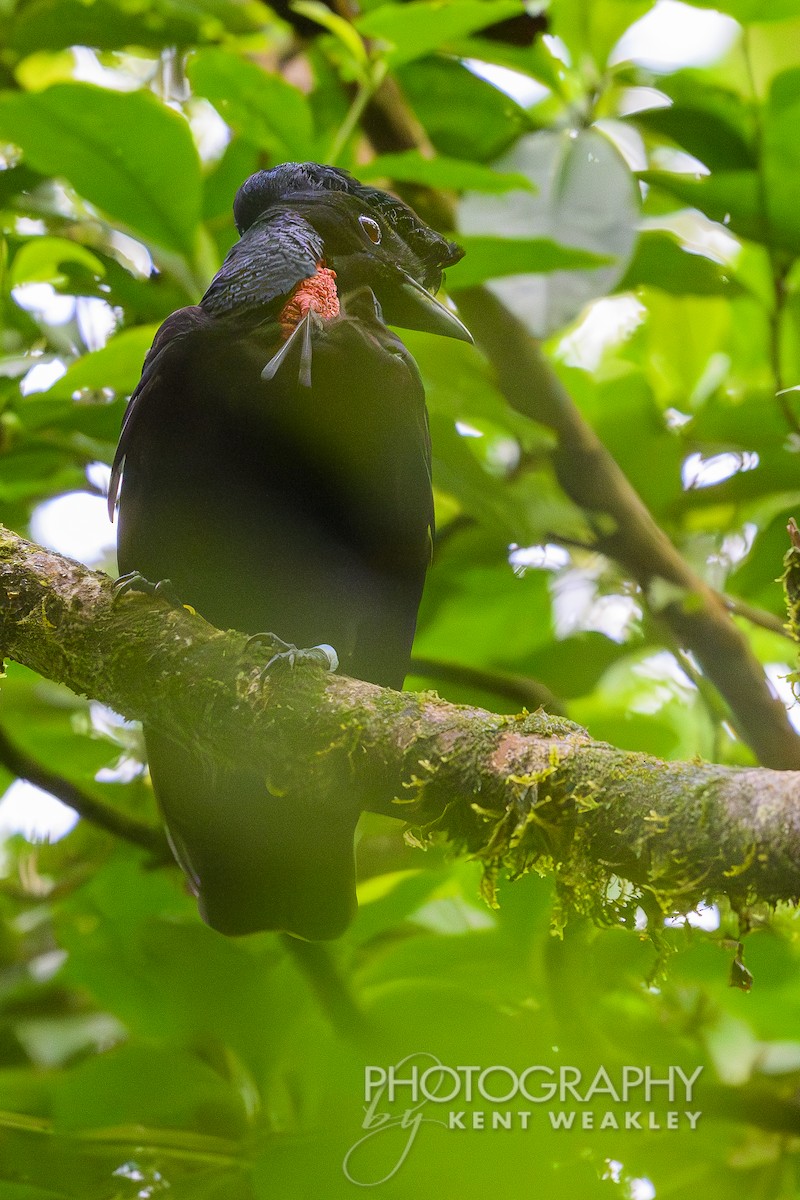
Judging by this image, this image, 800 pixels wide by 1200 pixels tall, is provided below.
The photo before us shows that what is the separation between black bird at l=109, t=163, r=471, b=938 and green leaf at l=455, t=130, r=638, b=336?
22 cm

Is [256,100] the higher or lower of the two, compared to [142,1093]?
higher

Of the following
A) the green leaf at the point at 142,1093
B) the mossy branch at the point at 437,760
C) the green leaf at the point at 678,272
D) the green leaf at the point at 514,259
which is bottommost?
the green leaf at the point at 142,1093

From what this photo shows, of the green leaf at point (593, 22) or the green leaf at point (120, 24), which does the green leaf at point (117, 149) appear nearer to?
the green leaf at point (120, 24)

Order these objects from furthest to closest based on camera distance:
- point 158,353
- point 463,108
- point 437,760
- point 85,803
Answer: point 463,108 → point 85,803 → point 158,353 → point 437,760

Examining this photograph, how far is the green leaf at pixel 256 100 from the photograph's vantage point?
6.24ft

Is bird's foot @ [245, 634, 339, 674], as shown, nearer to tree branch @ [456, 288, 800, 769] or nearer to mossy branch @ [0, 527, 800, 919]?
mossy branch @ [0, 527, 800, 919]

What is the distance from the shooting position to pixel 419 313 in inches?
69.1

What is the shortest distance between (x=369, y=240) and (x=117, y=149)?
0.45m

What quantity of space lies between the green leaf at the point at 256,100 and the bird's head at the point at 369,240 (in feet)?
0.62

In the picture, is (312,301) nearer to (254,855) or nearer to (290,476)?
(290,476)

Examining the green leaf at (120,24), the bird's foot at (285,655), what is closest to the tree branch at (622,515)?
the green leaf at (120,24)

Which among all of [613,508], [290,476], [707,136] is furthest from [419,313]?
[707,136]

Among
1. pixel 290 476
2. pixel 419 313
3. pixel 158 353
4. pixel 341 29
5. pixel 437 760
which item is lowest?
pixel 437 760

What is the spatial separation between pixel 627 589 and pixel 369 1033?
3.96 feet
